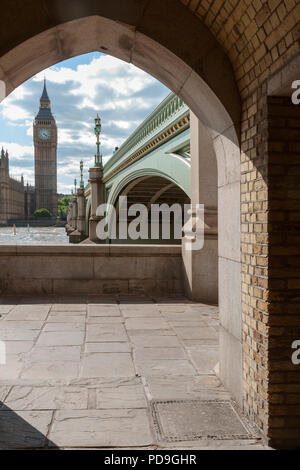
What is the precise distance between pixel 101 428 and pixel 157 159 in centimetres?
1190

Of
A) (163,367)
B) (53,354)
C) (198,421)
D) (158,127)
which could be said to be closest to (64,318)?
(53,354)

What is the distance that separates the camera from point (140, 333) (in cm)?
578

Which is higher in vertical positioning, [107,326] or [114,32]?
[114,32]

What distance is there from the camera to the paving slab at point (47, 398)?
350cm

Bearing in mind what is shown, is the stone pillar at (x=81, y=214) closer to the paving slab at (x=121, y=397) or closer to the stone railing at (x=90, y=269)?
the stone railing at (x=90, y=269)

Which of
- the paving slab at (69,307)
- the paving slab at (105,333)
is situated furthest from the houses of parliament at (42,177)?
the paving slab at (105,333)

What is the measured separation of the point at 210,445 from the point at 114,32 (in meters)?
3.38

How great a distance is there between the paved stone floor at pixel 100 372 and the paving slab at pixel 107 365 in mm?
10

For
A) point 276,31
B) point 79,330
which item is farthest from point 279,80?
point 79,330

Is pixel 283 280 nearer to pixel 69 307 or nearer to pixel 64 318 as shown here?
pixel 64 318

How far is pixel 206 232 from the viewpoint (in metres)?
8.00

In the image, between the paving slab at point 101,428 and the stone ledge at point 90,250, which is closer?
the paving slab at point 101,428

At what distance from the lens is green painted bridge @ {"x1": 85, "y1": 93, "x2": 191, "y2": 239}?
1148cm

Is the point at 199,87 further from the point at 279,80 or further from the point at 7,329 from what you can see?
the point at 7,329
